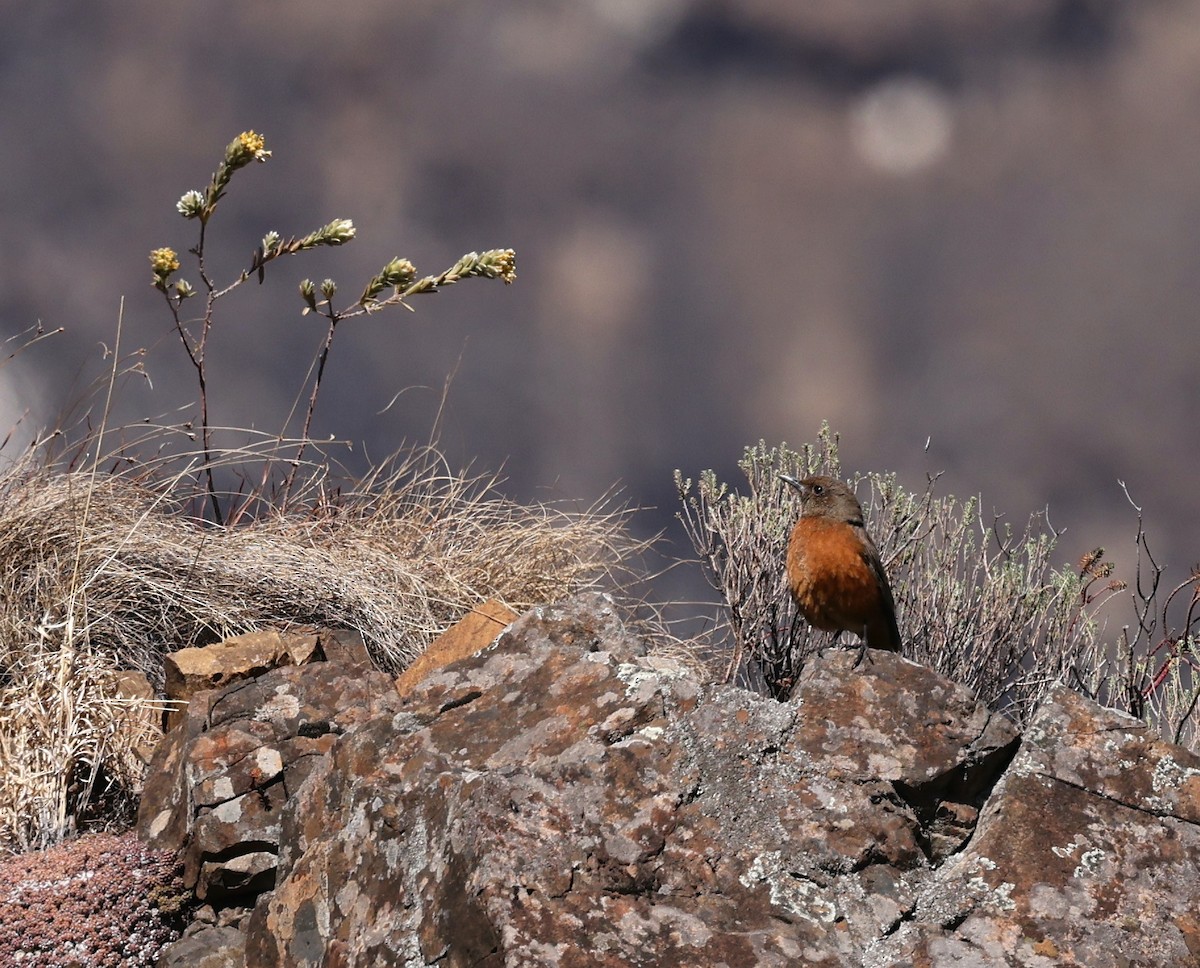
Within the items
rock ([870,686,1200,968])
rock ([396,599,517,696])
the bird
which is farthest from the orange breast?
rock ([870,686,1200,968])

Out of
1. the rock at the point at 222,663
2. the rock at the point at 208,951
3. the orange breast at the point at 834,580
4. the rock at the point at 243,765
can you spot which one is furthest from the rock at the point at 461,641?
the rock at the point at 208,951

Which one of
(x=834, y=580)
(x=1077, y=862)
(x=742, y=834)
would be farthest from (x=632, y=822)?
(x=834, y=580)

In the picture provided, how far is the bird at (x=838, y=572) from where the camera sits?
5.22m

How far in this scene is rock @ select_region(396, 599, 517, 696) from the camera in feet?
19.5

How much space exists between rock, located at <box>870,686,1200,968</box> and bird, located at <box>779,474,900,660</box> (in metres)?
1.78

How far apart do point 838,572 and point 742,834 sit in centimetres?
231

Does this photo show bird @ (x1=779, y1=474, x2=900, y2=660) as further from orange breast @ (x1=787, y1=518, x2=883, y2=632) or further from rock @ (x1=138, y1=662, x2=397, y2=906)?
rock @ (x1=138, y1=662, x2=397, y2=906)

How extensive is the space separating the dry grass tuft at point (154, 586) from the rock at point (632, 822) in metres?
2.48

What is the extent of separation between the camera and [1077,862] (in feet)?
10.0

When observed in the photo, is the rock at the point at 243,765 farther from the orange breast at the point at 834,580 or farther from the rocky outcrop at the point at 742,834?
the orange breast at the point at 834,580

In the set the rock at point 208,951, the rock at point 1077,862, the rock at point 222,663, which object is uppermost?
the rock at point 222,663

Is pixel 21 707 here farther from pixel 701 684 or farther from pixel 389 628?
pixel 701 684

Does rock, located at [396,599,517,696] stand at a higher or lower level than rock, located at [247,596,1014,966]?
higher

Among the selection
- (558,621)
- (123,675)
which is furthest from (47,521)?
(558,621)
